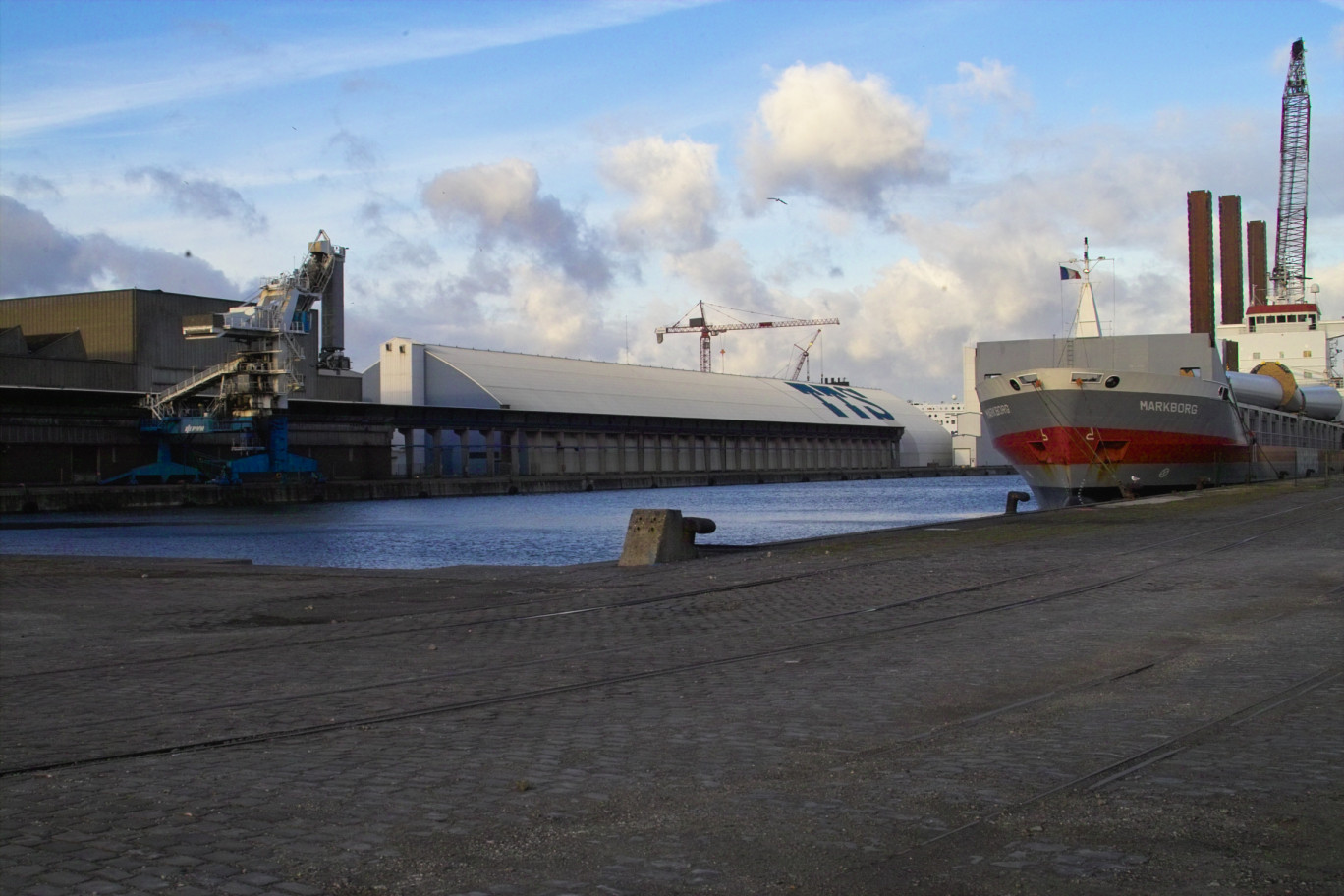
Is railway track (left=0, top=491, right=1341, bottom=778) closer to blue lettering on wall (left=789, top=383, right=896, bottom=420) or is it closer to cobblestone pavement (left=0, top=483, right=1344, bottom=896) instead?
cobblestone pavement (left=0, top=483, right=1344, bottom=896)

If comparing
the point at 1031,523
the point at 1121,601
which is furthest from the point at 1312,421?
the point at 1121,601

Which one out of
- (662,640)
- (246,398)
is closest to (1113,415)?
(662,640)

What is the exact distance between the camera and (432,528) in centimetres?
4716

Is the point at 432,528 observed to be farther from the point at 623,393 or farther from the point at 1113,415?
the point at 623,393

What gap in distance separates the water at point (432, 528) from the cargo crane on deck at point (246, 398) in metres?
6.11

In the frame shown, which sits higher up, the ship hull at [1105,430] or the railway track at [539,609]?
the ship hull at [1105,430]

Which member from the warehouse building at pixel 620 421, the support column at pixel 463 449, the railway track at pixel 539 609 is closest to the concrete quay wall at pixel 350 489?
the warehouse building at pixel 620 421

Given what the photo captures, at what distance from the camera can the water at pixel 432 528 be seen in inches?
1324

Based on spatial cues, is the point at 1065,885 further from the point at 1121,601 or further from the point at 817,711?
the point at 1121,601

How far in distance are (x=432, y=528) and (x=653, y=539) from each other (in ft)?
92.4

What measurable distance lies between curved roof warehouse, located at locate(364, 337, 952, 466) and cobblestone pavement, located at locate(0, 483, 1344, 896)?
3058 inches

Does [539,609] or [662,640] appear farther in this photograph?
[539,609]

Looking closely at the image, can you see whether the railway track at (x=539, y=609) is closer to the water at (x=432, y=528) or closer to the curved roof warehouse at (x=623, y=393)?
the water at (x=432, y=528)

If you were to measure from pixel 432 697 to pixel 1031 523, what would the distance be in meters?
20.3
